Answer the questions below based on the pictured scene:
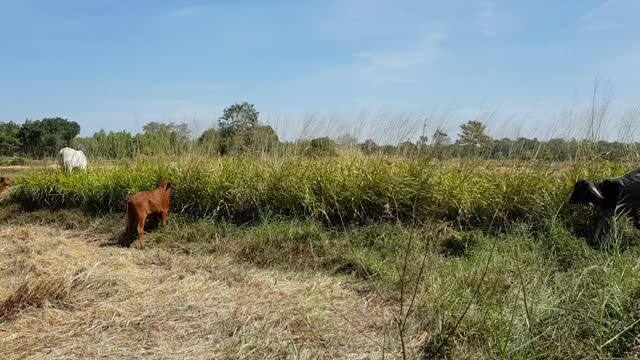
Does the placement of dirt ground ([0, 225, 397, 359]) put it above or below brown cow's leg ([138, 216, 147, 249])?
below

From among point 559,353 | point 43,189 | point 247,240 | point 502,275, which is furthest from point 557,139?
point 43,189

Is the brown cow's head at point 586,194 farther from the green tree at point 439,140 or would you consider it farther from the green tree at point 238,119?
the green tree at point 238,119

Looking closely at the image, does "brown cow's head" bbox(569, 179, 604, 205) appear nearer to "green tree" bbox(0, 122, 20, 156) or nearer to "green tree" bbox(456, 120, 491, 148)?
"green tree" bbox(456, 120, 491, 148)

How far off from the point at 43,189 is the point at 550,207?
7.84 metres

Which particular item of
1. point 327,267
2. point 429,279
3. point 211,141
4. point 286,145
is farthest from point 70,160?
point 429,279

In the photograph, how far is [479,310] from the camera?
9.77ft

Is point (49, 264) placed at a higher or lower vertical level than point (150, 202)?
lower

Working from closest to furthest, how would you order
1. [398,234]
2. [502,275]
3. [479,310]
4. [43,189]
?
[479,310], [502,275], [398,234], [43,189]

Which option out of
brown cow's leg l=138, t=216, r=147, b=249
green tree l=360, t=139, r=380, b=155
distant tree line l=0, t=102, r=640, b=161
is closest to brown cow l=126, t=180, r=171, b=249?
brown cow's leg l=138, t=216, r=147, b=249

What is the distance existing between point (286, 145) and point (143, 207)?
2.62 metres

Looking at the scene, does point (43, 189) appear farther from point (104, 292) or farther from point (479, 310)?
point (479, 310)

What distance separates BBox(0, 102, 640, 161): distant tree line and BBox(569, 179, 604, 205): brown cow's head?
1320mm

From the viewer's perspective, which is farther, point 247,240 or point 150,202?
point 150,202

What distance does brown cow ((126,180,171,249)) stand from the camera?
5.90 m
